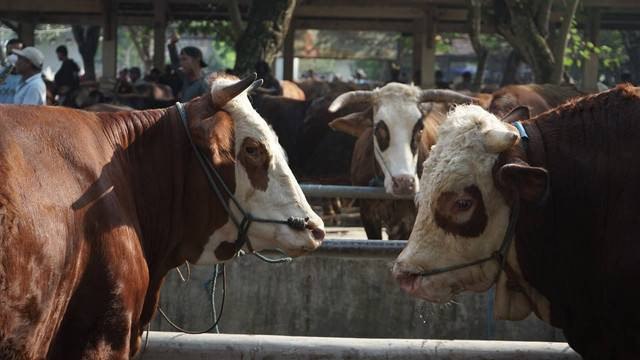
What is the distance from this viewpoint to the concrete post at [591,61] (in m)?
18.8

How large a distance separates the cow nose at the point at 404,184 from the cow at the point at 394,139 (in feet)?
0.36

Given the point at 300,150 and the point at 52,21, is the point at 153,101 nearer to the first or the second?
the point at 300,150

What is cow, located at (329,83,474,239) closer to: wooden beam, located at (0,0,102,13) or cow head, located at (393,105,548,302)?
cow head, located at (393,105,548,302)

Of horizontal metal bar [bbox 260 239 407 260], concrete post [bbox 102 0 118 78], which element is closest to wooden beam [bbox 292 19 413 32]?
concrete post [bbox 102 0 118 78]

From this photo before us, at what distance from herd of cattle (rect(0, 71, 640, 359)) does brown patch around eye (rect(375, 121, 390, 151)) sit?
458 cm

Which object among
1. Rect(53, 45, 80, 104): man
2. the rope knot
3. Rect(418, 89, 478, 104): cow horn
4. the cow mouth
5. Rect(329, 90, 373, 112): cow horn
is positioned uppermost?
the rope knot

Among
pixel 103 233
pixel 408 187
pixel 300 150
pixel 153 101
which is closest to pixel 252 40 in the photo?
pixel 300 150

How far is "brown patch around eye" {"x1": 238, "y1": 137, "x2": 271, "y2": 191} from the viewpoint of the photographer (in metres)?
4.55

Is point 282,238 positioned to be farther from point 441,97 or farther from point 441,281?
point 441,97

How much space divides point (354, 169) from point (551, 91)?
3056 millimetres

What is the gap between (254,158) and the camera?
4.55 metres

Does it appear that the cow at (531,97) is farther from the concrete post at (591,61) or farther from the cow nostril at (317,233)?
the concrete post at (591,61)

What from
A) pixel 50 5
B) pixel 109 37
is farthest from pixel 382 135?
pixel 50 5

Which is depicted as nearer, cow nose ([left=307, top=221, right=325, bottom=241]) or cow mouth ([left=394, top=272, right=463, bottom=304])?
cow mouth ([left=394, top=272, right=463, bottom=304])
